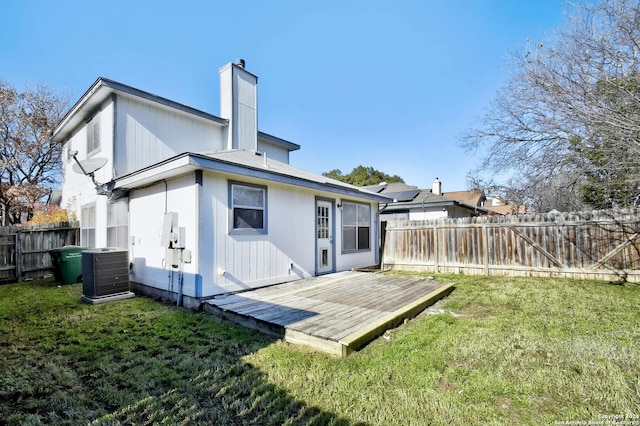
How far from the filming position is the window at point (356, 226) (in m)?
8.91

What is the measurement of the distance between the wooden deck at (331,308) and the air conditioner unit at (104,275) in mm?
2294

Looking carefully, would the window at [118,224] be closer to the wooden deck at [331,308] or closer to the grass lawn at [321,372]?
the grass lawn at [321,372]

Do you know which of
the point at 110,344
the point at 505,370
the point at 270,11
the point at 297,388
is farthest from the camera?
the point at 270,11

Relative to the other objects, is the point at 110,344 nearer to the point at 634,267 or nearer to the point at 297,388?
the point at 297,388

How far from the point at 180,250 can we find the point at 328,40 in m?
8.27

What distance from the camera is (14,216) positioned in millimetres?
15633

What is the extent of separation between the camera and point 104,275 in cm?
568

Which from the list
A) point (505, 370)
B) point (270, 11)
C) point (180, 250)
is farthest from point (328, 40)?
point (505, 370)

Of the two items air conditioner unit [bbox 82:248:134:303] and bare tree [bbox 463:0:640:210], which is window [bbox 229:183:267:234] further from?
bare tree [bbox 463:0:640:210]

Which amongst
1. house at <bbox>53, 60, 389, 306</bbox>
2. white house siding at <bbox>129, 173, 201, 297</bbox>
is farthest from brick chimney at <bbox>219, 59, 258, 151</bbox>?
white house siding at <bbox>129, 173, 201, 297</bbox>

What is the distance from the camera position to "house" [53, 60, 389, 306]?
5387mm

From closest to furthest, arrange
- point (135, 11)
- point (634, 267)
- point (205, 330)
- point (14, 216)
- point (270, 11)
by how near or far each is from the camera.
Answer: point (205, 330)
point (634, 267)
point (135, 11)
point (270, 11)
point (14, 216)

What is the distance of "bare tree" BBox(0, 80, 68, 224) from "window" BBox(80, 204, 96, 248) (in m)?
8.62

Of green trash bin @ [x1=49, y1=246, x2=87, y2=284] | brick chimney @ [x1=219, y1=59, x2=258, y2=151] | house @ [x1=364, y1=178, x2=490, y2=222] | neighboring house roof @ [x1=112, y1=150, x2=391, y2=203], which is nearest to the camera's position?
neighboring house roof @ [x1=112, y1=150, x2=391, y2=203]
